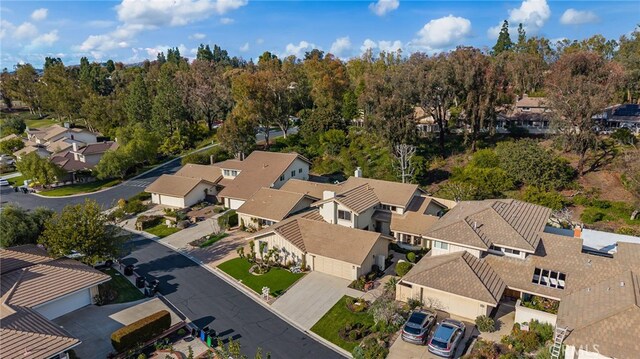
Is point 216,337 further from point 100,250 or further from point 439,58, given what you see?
point 439,58

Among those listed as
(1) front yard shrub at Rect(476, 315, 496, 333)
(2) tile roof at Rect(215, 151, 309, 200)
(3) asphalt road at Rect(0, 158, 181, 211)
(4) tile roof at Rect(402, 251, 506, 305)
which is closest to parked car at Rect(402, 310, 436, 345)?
(4) tile roof at Rect(402, 251, 506, 305)

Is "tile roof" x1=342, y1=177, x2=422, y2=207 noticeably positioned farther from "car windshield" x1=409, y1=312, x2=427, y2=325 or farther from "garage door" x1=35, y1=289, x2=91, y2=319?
"garage door" x1=35, y1=289, x2=91, y2=319

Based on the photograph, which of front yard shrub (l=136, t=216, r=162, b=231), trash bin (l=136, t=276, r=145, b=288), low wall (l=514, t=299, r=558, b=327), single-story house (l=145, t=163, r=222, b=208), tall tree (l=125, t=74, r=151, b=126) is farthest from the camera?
tall tree (l=125, t=74, r=151, b=126)

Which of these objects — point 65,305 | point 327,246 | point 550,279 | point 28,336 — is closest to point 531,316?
point 550,279

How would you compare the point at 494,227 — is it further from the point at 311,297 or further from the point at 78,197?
the point at 78,197

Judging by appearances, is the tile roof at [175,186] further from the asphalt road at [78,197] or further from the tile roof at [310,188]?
the tile roof at [310,188]

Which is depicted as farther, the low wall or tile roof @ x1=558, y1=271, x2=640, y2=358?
the low wall

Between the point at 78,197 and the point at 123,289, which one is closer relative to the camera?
the point at 123,289

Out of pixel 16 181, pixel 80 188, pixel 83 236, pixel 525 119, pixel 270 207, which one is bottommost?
pixel 80 188
